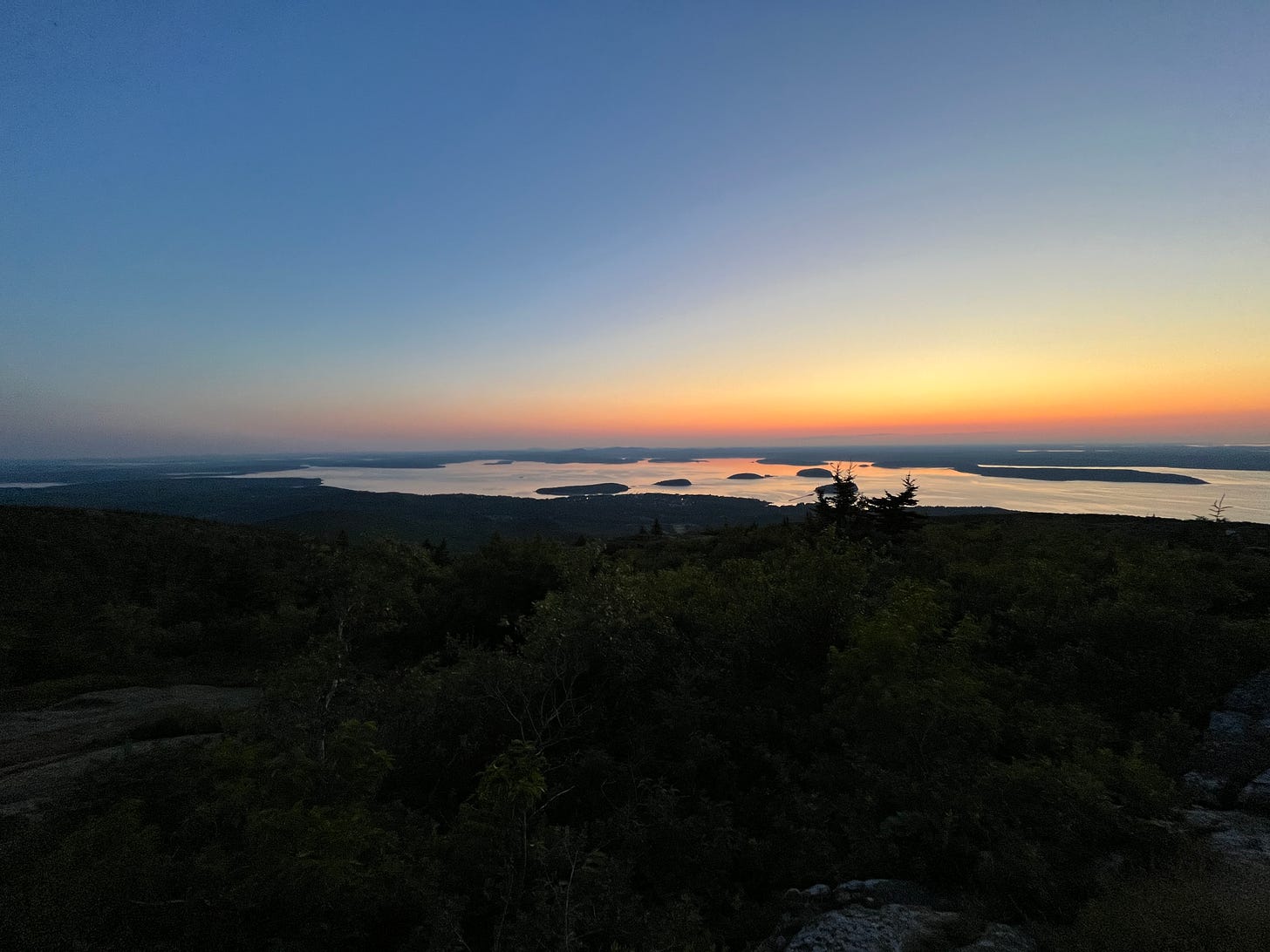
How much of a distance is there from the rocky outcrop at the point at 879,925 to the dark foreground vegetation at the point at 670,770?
35 centimetres

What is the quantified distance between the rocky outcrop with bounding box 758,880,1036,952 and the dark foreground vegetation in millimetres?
351

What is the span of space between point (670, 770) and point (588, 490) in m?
138

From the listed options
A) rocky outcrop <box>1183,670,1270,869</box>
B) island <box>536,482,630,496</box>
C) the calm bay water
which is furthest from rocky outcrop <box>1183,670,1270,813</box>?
island <box>536,482,630,496</box>

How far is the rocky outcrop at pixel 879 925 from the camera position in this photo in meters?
3.94

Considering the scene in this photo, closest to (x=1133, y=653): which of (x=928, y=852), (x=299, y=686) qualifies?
(x=928, y=852)

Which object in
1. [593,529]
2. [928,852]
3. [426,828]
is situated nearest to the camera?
[928,852]

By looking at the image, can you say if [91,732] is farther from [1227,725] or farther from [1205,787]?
[1227,725]

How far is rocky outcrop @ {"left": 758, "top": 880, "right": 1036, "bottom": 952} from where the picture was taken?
394cm

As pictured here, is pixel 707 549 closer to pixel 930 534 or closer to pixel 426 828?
pixel 930 534

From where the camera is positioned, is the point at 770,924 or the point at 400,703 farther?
the point at 400,703

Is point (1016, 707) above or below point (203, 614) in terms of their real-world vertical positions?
above

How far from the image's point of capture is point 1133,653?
27.2ft

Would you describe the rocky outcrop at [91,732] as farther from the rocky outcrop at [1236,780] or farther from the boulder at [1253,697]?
the boulder at [1253,697]

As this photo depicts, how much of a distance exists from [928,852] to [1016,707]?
11.4 ft
